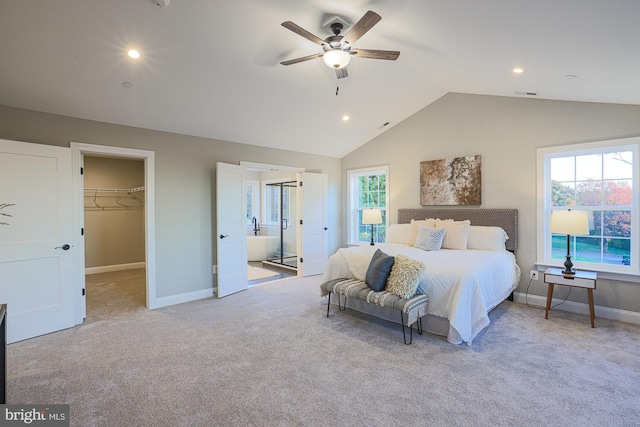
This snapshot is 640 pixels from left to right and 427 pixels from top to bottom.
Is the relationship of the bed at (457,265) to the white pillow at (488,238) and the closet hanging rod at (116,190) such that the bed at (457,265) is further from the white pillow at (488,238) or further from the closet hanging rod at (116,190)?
the closet hanging rod at (116,190)

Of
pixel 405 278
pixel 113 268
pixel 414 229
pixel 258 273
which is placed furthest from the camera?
pixel 113 268

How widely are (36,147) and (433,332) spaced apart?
4.63 meters

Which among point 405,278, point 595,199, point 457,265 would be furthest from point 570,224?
point 405,278

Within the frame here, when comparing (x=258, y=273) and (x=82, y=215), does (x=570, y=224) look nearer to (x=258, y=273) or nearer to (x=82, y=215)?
(x=258, y=273)

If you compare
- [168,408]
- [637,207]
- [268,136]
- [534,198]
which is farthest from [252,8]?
[637,207]

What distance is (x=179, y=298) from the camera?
4.37m

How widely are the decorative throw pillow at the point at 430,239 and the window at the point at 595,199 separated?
4.33 ft

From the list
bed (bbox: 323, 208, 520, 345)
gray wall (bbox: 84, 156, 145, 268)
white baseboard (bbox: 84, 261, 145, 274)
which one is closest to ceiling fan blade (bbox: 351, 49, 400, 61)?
bed (bbox: 323, 208, 520, 345)

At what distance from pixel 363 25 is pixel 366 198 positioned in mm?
4398

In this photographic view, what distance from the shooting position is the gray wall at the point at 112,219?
6414 millimetres

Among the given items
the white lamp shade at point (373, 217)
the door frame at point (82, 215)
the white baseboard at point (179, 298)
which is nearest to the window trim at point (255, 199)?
the white lamp shade at point (373, 217)

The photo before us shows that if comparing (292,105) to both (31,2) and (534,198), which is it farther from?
(534,198)

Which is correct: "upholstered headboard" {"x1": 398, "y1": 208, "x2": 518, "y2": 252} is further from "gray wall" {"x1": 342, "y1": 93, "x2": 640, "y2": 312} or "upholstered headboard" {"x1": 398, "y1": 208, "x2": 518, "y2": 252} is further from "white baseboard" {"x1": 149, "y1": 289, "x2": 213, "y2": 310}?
"white baseboard" {"x1": 149, "y1": 289, "x2": 213, "y2": 310}

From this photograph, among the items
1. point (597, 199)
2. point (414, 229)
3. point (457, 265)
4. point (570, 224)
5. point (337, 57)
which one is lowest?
point (457, 265)
